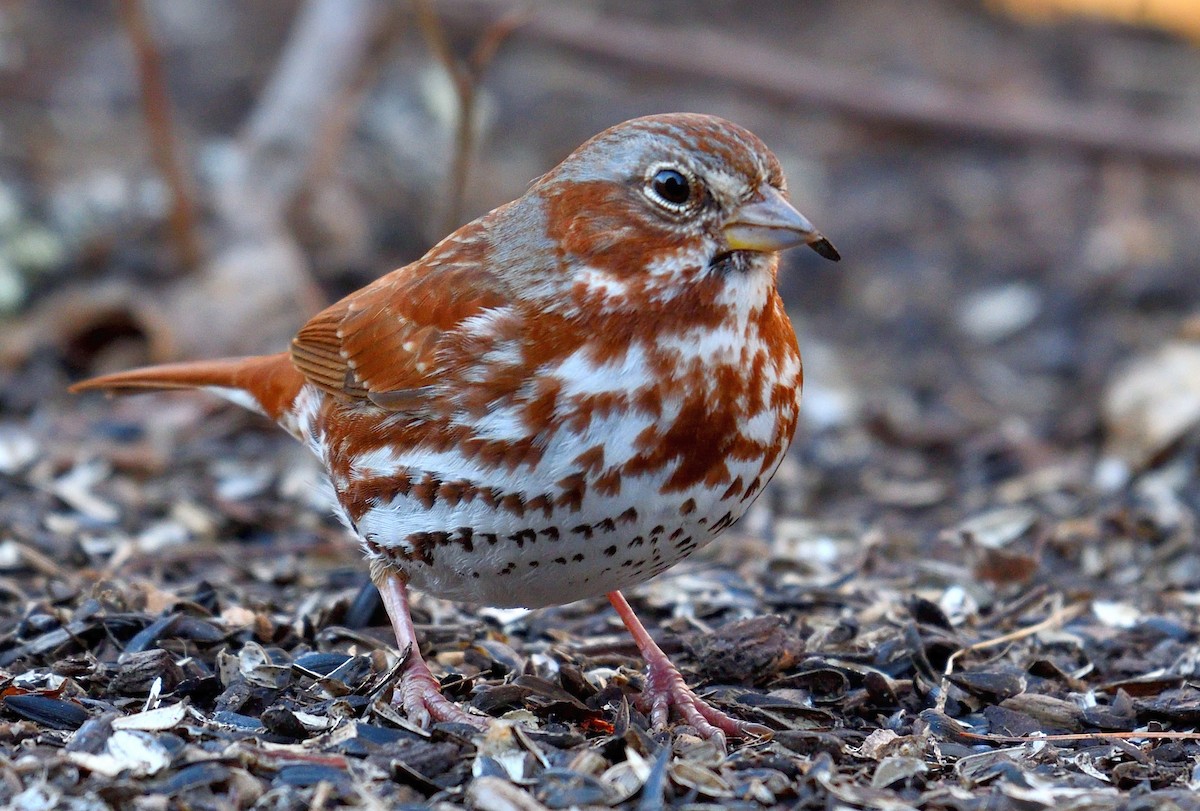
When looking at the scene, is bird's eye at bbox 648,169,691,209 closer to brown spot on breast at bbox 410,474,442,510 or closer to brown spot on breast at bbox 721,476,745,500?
brown spot on breast at bbox 721,476,745,500

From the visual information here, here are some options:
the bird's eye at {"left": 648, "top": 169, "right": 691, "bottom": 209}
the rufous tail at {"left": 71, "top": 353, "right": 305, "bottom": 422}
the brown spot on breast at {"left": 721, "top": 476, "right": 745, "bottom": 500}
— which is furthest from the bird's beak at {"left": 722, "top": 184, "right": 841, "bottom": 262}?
the rufous tail at {"left": 71, "top": 353, "right": 305, "bottom": 422}

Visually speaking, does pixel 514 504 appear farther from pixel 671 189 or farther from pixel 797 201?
pixel 797 201

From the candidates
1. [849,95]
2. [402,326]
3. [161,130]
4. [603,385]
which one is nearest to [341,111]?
[161,130]

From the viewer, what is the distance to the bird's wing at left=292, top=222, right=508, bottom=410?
13.5ft

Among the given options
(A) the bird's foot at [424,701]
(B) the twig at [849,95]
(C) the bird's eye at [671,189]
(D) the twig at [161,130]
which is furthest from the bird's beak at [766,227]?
(B) the twig at [849,95]

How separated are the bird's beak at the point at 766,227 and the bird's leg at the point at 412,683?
1.39m

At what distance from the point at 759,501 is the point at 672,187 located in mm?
3265

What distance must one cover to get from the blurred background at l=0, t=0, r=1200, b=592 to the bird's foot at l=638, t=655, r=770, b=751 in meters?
1.74

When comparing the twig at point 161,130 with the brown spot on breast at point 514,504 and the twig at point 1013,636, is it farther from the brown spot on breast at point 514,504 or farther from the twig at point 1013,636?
the twig at point 1013,636

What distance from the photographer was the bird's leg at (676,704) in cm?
411

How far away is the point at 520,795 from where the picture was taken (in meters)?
3.52

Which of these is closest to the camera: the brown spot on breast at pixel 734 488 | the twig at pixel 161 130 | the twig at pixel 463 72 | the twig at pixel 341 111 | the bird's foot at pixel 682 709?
the brown spot on breast at pixel 734 488

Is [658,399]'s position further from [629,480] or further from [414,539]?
[414,539]

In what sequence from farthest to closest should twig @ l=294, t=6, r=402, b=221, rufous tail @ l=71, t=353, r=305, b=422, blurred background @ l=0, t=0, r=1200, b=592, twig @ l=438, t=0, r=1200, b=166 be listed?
twig @ l=438, t=0, r=1200, b=166 < twig @ l=294, t=6, r=402, b=221 < blurred background @ l=0, t=0, r=1200, b=592 < rufous tail @ l=71, t=353, r=305, b=422
